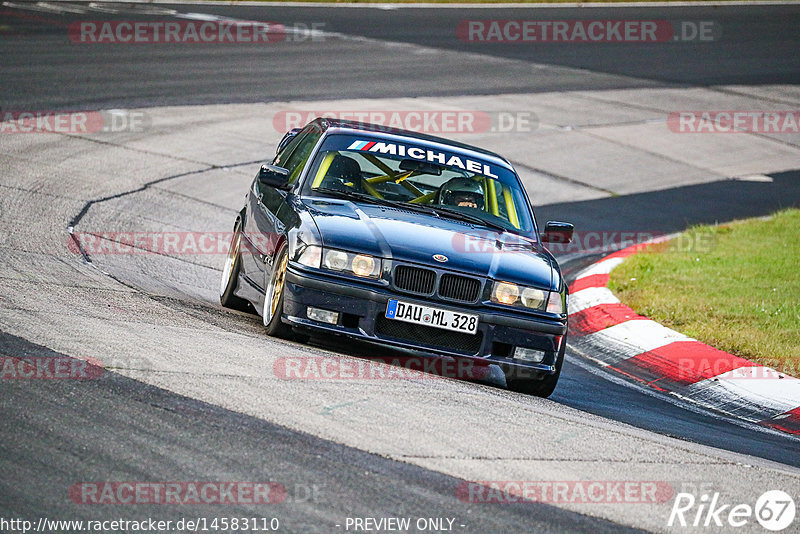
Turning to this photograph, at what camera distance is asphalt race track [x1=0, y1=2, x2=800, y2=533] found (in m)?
4.68

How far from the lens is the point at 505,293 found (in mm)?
7129

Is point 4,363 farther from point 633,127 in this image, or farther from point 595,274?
point 633,127

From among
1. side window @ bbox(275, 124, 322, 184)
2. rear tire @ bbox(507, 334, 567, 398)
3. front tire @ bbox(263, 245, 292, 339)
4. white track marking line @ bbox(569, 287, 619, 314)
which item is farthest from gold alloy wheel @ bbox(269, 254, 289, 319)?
white track marking line @ bbox(569, 287, 619, 314)

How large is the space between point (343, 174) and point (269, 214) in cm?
61

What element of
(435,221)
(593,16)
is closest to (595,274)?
(435,221)

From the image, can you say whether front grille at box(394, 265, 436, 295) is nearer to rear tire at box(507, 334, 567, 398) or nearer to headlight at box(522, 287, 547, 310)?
headlight at box(522, 287, 547, 310)

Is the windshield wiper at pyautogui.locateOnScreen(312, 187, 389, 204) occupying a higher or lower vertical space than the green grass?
higher

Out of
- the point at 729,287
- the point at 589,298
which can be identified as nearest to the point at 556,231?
the point at 589,298

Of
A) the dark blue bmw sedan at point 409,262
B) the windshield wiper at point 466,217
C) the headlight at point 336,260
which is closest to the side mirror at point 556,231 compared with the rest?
the dark blue bmw sedan at point 409,262

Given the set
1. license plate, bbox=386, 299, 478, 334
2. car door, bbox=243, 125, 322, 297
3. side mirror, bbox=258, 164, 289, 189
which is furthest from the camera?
side mirror, bbox=258, 164, 289, 189

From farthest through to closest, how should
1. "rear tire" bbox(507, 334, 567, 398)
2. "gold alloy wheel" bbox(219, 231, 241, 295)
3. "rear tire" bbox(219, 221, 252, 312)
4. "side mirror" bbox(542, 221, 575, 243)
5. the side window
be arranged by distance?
"gold alloy wheel" bbox(219, 231, 241, 295), "rear tire" bbox(219, 221, 252, 312), the side window, "side mirror" bbox(542, 221, 575, 243), "rear tire" bbox(507, 334, 567, 398)

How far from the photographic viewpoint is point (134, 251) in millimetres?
10422

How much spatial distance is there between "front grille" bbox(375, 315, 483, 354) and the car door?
42.0 inches

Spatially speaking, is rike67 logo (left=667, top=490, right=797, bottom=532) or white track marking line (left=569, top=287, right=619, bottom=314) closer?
rike67 logo (left=667, top=490, right=797, bottom=532)
